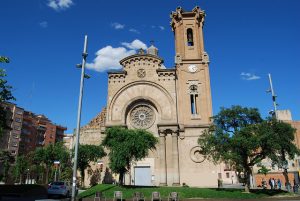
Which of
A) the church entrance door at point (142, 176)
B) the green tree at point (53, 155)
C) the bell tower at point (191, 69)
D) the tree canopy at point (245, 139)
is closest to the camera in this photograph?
the tree canopy at point (245, 139)

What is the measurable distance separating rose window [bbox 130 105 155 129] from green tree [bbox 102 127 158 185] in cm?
849

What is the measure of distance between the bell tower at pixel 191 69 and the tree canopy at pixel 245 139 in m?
9.86

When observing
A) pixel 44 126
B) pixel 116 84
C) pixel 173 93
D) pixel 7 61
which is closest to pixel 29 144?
pixel 44 126

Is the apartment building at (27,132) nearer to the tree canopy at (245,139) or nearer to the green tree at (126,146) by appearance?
the green tree at (126,146)

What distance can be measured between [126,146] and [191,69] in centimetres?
1764

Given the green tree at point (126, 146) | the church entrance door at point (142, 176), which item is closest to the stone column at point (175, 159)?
the church entrance door at point (142, 176)

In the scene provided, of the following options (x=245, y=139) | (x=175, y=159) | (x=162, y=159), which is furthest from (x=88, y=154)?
(x=245, y=139)

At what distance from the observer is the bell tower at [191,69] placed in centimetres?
3844

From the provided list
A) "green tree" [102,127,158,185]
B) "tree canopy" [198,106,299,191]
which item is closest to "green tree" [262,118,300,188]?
"tree canopy" [198,106,299,191]

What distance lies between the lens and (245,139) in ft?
81.1

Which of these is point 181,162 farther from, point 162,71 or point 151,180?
point 162,71

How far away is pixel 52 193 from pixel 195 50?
28.4m

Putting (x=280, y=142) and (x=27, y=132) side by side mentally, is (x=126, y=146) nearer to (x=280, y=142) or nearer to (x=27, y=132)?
(x=280, y=142)

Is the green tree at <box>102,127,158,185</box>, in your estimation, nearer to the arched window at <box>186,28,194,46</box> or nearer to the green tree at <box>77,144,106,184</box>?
the green tree at <box>77,144,106,184</box>
